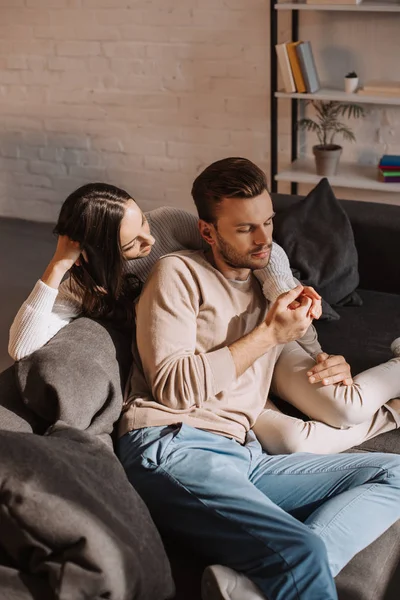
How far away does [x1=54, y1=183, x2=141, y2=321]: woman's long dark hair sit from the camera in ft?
6.48

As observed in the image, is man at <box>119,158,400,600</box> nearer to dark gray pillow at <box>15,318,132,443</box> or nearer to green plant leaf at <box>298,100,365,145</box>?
dark gray pillow at <box>15,318,132,443</box>

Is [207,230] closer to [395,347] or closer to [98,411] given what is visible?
[98,411]

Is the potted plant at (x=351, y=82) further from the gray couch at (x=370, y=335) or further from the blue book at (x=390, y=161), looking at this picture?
the gray couch at (x=370, y=335)

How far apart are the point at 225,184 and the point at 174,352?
0.43m

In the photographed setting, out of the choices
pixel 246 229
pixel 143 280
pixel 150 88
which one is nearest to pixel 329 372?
pixel 246 229

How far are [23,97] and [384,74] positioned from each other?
1.96 meters

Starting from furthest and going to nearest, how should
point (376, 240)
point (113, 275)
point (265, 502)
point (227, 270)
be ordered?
point (376, 240) → point (227, 270) → point (113, 275) → point (265, 502)

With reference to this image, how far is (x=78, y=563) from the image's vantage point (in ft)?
4.78

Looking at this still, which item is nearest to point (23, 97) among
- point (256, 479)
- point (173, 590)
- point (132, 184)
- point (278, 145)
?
point (132, 184)

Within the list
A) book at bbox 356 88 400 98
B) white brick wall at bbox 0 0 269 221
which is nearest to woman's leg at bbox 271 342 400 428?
book at bbox 356 88 400 98

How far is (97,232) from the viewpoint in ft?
6.51

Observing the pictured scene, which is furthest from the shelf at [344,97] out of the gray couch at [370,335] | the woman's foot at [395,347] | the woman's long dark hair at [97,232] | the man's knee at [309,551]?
the man's knee at [309,551]

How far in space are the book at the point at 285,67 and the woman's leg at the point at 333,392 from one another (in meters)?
1.93

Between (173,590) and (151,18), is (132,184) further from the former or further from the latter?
(173,590)
